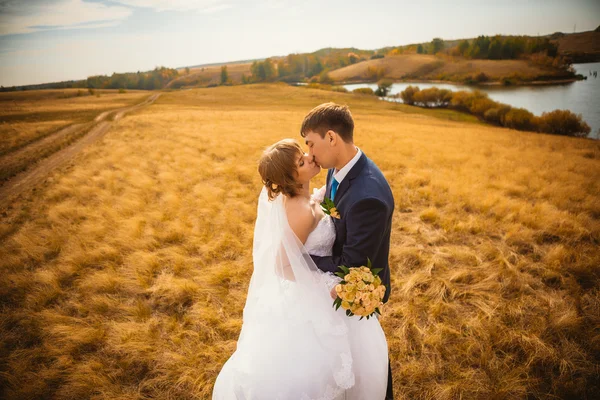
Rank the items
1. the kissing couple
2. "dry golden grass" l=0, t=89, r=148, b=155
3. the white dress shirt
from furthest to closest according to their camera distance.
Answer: "dry golden grass" l=0, t=89, r=148, b=155 < the white dress shirt < the kissing couple

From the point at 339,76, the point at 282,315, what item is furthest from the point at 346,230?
the point at 339,76

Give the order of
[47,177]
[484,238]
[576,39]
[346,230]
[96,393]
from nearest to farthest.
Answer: [346,230], [96,393], [484,238], [47,177], [576,39]

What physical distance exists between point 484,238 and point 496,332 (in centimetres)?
298

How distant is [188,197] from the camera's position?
8.54 metres

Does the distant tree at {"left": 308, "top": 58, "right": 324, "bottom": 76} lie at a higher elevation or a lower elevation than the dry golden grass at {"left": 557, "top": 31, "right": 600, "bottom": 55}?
higher

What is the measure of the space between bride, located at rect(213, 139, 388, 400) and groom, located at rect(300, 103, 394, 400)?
0.19 metres

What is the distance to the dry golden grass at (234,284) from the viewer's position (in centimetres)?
331

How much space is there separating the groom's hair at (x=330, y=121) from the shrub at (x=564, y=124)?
36.7m

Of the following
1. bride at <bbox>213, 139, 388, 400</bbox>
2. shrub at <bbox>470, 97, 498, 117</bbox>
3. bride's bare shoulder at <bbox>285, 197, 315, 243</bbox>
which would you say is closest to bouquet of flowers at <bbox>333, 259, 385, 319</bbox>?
bride at <bbox>213, 139, 388, 400</bbox>

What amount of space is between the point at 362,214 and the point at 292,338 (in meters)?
1.33

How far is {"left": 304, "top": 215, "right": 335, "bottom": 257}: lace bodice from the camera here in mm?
2535

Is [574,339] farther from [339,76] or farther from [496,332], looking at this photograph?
[339,76]

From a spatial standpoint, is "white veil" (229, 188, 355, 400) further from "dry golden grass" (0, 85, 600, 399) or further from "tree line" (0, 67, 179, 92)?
"tree line" (0, 67, 179, 92)

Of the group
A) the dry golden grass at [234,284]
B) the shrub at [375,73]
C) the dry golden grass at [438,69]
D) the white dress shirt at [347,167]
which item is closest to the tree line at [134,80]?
the dry golden grass at [234,284]
